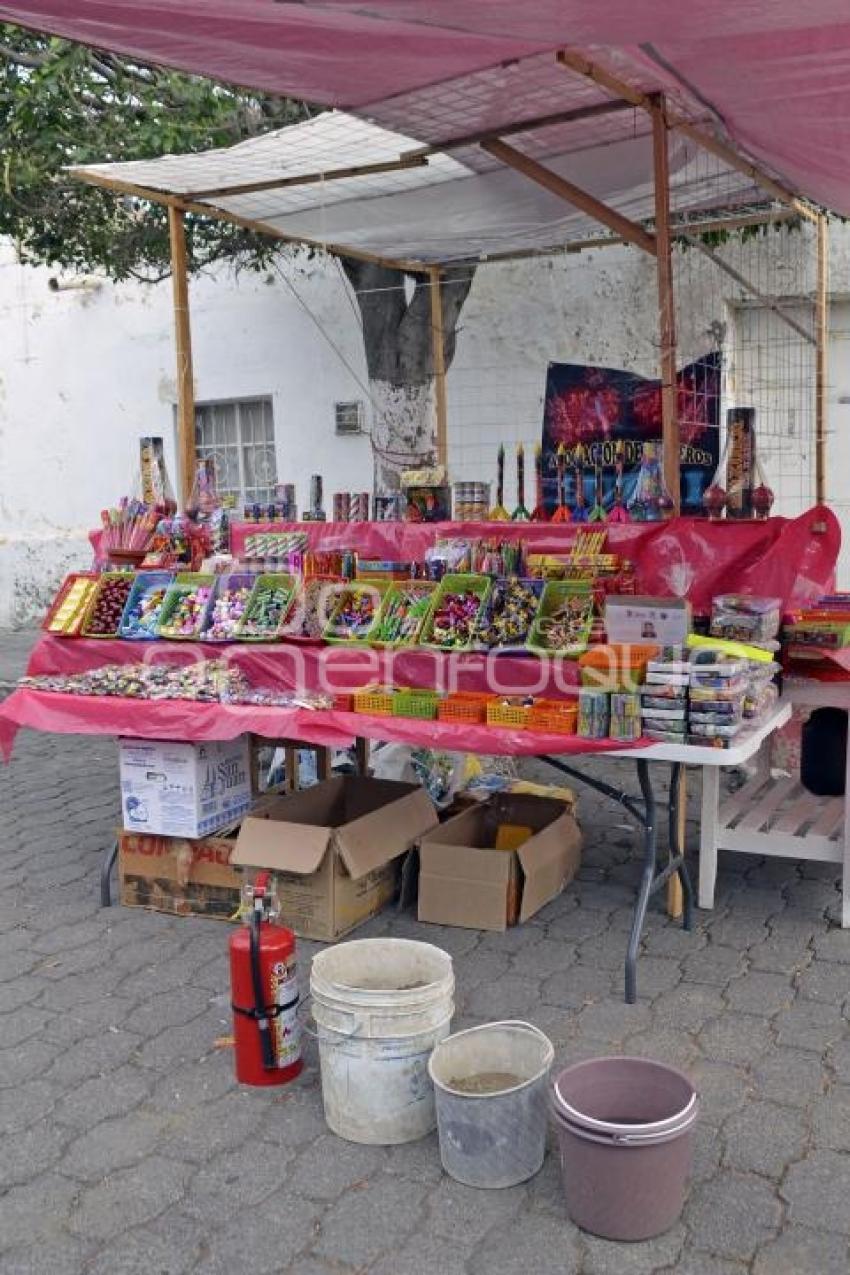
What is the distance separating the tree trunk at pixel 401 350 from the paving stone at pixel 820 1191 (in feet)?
18.2

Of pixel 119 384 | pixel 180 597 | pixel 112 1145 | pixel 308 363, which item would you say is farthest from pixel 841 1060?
pixel 119 384

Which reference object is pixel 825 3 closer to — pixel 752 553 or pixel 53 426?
pixel 752 553

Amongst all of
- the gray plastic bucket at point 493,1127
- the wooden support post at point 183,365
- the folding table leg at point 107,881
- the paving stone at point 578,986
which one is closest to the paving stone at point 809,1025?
the paving stone at point 578,986

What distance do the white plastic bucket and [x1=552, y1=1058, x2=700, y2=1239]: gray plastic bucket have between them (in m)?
0.40

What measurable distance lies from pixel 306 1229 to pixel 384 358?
6.10m

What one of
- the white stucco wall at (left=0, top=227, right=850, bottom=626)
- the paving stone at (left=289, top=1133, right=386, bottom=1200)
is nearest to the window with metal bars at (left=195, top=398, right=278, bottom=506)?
the white stucco wall at (left=0, top=227, right=850, bottom=626)

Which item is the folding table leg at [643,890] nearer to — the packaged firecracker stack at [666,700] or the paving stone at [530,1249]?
the packaged firecracker stack at [666,700]

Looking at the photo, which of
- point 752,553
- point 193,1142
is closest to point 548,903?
point 752,553

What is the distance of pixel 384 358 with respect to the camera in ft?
25.4

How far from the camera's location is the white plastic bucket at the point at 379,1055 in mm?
2820

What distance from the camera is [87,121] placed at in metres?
6.80

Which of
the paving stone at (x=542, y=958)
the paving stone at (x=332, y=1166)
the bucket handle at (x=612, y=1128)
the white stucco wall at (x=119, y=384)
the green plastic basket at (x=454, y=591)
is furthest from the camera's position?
the white stucco wall at (x=119, y=384)

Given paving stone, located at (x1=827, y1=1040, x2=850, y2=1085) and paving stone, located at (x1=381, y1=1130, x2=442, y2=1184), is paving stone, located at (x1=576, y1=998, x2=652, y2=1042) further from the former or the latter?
paving stone, located at (x1=381, y1=1130, x2=442, y2=1184)

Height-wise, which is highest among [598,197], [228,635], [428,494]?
[598,197]
